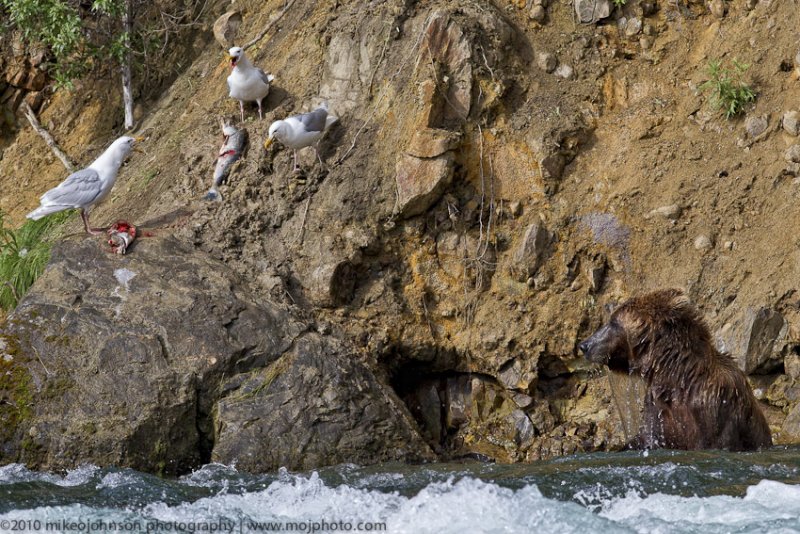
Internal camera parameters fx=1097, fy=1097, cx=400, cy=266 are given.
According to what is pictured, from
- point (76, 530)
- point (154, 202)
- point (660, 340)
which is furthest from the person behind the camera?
point (154, 202)

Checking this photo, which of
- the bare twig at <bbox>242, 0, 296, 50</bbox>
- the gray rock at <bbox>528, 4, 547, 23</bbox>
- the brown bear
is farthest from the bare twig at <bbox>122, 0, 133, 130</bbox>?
the brown bear

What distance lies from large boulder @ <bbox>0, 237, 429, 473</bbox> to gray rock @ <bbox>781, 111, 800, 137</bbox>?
12.6 feet

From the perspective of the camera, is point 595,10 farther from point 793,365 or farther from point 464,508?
point 464,508

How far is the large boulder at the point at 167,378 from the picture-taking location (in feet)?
24.1

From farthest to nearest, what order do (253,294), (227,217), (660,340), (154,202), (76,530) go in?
(154,202)
(227,217)
(253,294)
(660,340)
(76,530)

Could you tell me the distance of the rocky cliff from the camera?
764 centimetres

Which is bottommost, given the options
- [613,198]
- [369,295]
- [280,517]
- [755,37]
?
[280,517]

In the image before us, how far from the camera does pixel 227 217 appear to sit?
8992 mm

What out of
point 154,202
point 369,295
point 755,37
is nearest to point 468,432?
point 369,295

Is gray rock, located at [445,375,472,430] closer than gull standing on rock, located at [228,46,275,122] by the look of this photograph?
Yes

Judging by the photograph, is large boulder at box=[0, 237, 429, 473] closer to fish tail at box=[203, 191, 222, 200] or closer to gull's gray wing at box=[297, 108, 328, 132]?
fish tail at box=[203, 191, 222, 200]

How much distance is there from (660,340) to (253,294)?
10.3ft

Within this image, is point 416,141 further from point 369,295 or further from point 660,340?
point 660,340

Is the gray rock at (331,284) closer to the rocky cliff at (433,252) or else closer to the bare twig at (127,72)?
the rocky cliff at (433,252)
